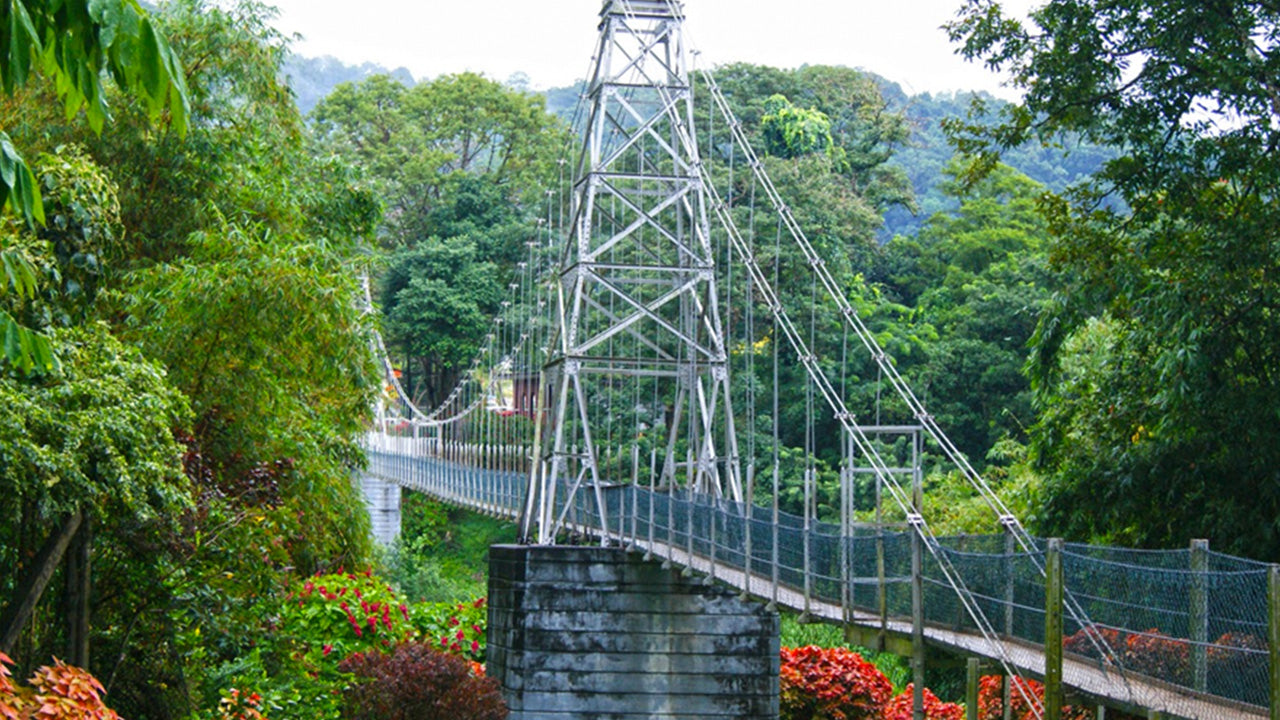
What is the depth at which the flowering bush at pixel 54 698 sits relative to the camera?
14.8ft

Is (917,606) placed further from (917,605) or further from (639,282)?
(639,282)

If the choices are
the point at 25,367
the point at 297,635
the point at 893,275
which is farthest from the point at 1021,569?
the point at 893,275

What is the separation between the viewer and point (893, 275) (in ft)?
105

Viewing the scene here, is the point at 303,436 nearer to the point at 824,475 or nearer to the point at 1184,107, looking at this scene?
the point at 1184,107

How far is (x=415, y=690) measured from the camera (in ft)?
34.2

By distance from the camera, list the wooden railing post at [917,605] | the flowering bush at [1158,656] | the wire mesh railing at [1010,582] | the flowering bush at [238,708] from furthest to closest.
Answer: the wooden railing post at [917,605]
the flowering bush at [238,708]
the flowering bush at [1158,656]
the wire mesh railing at [1010,582]

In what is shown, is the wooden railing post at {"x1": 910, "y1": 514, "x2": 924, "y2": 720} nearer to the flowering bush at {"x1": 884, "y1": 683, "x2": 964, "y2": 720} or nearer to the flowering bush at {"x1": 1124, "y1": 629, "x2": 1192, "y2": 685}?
the flowering bush at {"x1": 1124, "y1": 629, "x2": 1192, "y2": 685}

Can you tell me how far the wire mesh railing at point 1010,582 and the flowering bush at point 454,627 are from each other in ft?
4.37

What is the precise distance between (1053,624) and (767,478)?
52.4 feet

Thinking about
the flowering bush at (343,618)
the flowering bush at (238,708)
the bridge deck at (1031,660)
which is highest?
the bridge deck at (1031,660)

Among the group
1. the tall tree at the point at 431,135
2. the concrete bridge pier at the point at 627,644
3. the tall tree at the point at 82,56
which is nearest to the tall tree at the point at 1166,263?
→ the concrete bridge pier at the point at 627,644

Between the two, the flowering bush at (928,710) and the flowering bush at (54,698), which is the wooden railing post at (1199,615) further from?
the flowering bush at (928,710)

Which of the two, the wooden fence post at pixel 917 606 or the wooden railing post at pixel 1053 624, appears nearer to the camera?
the wooden railing post at pixel 1053 624

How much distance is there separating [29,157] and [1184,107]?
7698 mm
